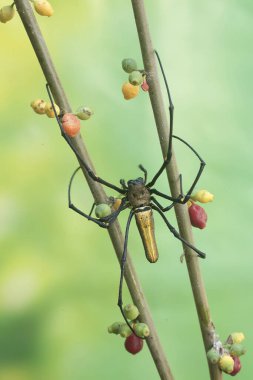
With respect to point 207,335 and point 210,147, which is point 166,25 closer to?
point 210,147

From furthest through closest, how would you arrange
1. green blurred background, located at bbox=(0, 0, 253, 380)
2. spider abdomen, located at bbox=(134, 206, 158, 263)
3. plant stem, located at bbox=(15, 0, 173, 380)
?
green blurred background, located at bbox=(0, 0, 253, 380) < spider abdomen, located at bbox=(134, 206, 158, 263) < plant stem, located at bbox=(15, 0, 173, 380)

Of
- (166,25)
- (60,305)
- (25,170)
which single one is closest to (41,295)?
(60,305)

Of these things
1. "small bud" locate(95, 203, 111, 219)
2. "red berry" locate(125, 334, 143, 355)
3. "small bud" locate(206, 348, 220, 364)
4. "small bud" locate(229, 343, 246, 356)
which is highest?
"small bud" locate(95, 203, 111, 219)

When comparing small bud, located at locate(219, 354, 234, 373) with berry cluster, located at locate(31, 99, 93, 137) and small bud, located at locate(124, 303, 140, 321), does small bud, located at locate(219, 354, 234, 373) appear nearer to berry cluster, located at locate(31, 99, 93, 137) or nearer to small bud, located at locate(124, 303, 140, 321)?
small bud, located at locate(124, 303, 140, 321)

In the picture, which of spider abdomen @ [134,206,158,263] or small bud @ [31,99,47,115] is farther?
spider abdomen @ [134,206,158,263]

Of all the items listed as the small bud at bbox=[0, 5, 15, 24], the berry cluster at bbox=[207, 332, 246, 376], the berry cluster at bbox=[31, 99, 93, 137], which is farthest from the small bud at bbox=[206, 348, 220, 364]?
the small bud at bbox=[0, 5, 15, 24]

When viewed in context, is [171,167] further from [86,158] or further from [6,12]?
[6,12]

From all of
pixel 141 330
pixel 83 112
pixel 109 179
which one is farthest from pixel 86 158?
pixel 109 179

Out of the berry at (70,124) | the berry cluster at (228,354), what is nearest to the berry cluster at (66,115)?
the berry at (70,124)

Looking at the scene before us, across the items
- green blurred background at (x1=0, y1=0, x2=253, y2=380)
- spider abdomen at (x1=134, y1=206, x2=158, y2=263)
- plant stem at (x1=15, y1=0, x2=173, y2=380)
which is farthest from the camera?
green blurred background at (x1=0, y1=0, x2=253, y2=380)
